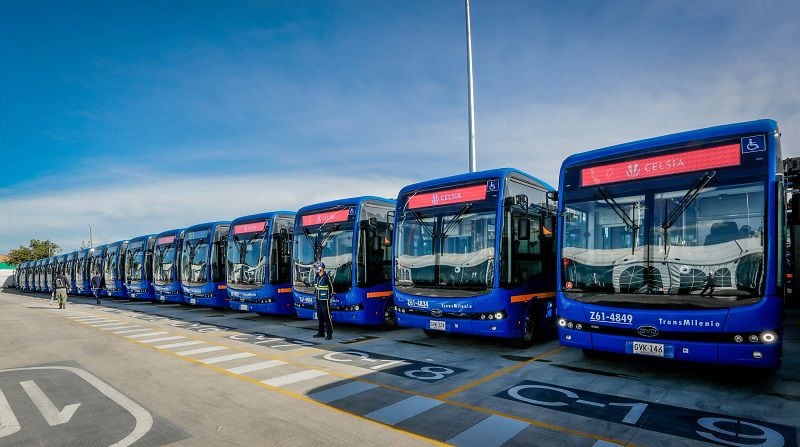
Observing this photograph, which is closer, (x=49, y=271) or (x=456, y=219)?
(x=456, y=219)

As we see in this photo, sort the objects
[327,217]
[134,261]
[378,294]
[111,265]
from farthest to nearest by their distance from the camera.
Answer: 1. [111,265]
2. [134,261]
3. [327,217]
4. [378,294]

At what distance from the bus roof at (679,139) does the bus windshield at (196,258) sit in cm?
1461

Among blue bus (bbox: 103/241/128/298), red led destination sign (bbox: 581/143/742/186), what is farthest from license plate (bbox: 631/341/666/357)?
blue bus (bbox: 103/241/128/298)

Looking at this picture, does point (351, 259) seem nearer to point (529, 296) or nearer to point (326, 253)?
point (326, 253)

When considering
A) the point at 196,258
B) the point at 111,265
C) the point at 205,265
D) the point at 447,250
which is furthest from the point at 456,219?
the point at 111,265

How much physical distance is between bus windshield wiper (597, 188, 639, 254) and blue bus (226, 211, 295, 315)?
1003 centimetres

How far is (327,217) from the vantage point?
1241 centimetres

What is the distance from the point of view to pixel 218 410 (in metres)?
5.64

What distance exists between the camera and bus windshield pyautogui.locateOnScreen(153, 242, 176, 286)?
20469mm

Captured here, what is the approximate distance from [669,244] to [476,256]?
3330 mm

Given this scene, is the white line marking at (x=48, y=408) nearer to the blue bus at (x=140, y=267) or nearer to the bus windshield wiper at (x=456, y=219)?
the bus windshield wiper at (x=456, y=219)

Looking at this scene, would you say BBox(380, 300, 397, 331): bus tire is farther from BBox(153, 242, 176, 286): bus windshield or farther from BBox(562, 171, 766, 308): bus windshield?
BBox(153, 242, 176, 286): bus windshield

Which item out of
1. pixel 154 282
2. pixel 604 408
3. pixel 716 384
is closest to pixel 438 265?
pixel 604 408

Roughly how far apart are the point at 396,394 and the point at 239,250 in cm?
1081
